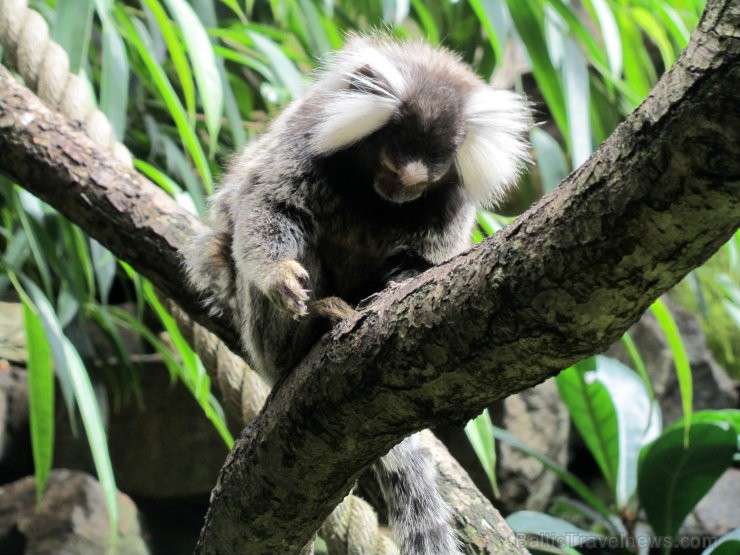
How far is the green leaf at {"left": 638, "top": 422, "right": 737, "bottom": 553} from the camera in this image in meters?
2.11

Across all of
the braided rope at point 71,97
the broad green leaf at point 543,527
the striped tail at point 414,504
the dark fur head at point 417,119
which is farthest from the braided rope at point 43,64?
the broad green leaf at point 543,527

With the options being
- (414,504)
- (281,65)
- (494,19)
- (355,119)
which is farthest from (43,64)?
(414,504)

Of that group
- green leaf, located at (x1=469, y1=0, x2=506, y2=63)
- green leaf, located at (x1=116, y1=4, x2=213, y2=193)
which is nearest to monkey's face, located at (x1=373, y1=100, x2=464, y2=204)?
green leaf, located at (x1=116, y1=4, x2=213, y2=193)

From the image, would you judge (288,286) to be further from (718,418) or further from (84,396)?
(718,418)

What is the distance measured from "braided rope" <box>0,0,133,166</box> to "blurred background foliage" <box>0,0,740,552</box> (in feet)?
0.14

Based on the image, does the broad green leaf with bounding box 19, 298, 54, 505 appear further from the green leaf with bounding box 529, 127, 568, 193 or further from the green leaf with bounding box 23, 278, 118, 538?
the green leaf with bounding box 529, 127, 568, 193

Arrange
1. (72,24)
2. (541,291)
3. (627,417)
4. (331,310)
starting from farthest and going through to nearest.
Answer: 1. (627,417)
2. (72,24)
3. (331,310)
4. (541,291)

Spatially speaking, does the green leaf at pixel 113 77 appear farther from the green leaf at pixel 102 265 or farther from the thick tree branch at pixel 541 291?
the thick tree branch at pixel 541 291

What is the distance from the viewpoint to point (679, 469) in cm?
217

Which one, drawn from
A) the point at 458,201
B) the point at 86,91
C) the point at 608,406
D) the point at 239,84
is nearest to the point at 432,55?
the point at 458,201

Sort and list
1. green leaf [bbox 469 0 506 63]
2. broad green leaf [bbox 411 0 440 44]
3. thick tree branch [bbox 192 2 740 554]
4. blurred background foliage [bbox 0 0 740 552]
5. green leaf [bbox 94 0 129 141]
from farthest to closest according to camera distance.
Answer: broad green leaf [bbox 411 0 440 44]
green leaf [bbox 469 0 506 63]
green leaf [bbox 94 0 129 141]
blurred background foliage [bbox 0 0 740 552]
thick tree branch [bbox 192 2 740 554]

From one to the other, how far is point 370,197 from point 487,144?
25cm

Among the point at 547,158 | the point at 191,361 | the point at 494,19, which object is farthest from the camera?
the point at 547,158

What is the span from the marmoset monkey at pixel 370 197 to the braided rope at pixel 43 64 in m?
0.43
